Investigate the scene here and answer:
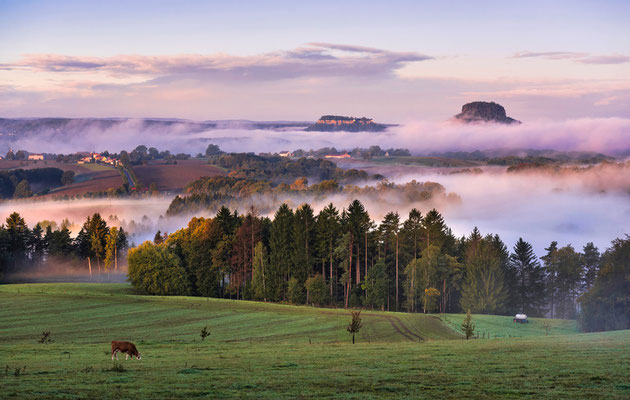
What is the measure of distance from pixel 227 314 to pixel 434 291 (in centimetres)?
4440

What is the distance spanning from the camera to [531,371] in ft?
113

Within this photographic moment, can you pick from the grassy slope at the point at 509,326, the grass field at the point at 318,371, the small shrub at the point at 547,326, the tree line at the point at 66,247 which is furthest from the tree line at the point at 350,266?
the grass field at the point at 318,371

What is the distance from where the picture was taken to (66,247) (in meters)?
175

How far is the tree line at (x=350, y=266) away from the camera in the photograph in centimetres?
13562

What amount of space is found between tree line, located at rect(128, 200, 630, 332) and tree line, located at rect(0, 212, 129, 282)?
34.4 metres

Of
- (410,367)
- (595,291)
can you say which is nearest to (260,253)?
(595,291)

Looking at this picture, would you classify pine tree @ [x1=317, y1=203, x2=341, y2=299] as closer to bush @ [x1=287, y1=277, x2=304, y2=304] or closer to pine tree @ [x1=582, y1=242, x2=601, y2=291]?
bush @ [x1=287, y1=277, x2=304, y2=304]

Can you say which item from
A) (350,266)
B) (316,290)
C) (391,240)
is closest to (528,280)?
(391,240)

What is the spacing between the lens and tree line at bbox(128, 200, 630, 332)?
136 metres

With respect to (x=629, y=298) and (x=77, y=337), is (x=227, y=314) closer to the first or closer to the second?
(x=77, y=337)

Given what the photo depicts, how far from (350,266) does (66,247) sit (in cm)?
8192

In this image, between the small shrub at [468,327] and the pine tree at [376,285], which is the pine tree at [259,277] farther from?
the small shrub at [468,327]

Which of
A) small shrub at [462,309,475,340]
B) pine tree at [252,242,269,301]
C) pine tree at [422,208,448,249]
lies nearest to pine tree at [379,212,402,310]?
pine tree at [422,208,448,249]

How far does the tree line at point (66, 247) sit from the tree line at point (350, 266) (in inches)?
1353
